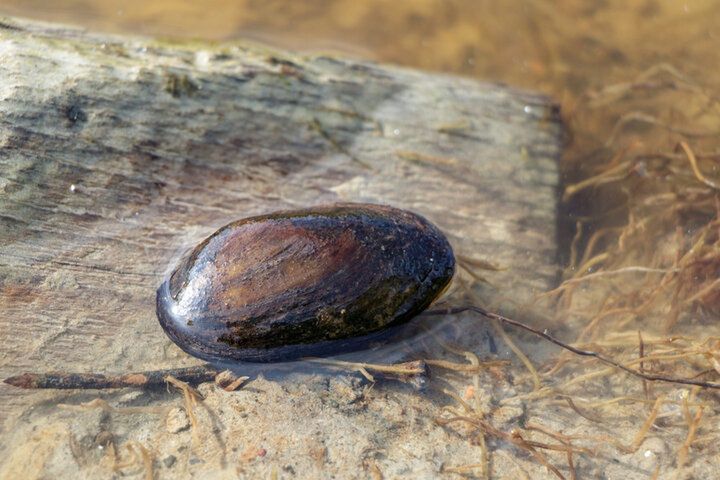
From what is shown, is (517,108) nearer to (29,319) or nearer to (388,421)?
(388,421)

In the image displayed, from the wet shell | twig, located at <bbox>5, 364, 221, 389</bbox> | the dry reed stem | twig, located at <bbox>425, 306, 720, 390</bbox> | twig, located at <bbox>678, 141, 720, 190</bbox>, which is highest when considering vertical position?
twig, located at <bbox>678, 141, 720, 190</bbox>

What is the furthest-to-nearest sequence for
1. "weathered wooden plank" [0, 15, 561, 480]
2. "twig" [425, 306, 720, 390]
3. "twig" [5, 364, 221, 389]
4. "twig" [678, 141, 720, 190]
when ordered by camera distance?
"twig" [678, 141, 720, 190], "twig" [425, 306, 720, 390], "weathered wooden plank" [0, 15, 561, 480], "twig" [5, 364, 221, 389]

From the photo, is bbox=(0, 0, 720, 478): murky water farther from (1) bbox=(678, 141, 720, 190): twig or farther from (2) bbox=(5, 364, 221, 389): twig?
(2) bbox=(5, 364, 221, 389): twig

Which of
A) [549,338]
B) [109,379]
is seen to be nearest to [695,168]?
[549,338]

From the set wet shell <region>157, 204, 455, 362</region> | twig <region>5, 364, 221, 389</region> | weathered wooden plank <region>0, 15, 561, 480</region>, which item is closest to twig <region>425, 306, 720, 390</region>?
weathered wooden plank <region>0, 15, 561, 480</region>

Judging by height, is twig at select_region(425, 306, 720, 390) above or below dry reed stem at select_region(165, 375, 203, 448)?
above

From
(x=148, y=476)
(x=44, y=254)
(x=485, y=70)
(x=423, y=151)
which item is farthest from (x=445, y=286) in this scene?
(x=485, y=70)

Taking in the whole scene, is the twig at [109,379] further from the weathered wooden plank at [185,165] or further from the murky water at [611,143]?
the murky water at [611,143]
